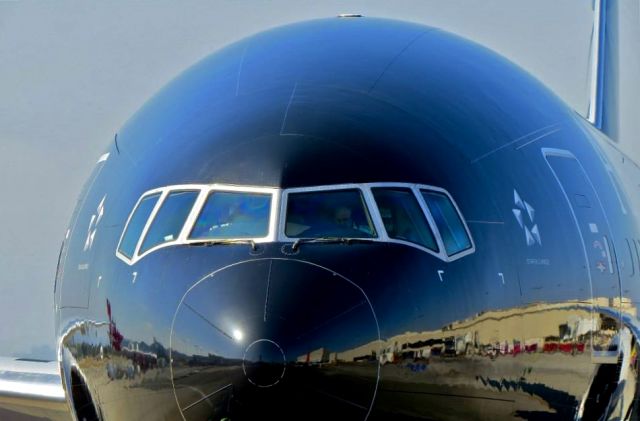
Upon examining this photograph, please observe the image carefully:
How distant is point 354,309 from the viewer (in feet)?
23.5

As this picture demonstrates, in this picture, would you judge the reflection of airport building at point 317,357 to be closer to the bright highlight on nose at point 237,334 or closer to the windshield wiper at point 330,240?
the bright highlight on nose at point 237,334

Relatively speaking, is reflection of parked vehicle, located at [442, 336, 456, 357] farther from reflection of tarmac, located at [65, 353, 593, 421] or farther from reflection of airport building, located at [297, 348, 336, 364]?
reflection of airport building, located at [297, 348, 336, 364]

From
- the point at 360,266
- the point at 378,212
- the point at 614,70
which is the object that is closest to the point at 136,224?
the point at 378,212

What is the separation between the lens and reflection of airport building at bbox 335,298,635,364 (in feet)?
24.0

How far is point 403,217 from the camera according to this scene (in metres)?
7.77

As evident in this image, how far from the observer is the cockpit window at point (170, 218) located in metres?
7.99

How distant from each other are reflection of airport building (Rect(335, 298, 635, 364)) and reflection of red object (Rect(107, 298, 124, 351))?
1.75 m

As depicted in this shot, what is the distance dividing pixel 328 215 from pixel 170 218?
1097 mm

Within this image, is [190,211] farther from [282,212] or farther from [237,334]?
[237,334]

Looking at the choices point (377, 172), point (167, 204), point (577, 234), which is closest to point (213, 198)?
point (167, 204)

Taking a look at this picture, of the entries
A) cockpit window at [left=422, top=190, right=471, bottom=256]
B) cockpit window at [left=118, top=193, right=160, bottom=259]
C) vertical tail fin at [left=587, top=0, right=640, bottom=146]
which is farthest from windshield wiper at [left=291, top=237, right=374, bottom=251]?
vertical tail fin at [left=587, top=0, right=640, bottom=146]

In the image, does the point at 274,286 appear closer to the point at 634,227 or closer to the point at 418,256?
the point at 418,256

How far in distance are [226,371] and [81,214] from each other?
2906 mm

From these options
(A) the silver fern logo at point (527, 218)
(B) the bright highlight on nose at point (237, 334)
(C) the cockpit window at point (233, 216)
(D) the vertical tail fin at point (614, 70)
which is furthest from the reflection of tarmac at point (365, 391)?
(D) the vertical tail fin at point (614, 70)
